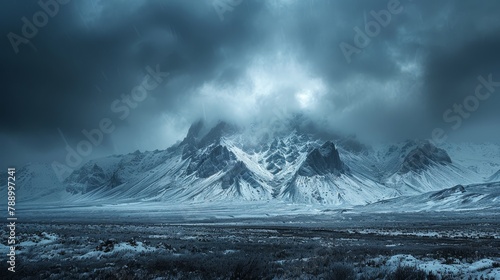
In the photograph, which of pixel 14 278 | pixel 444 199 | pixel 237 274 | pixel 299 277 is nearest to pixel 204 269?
pixel 237 274

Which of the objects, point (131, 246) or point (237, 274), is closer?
point (237, 274)

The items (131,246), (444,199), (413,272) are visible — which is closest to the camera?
(413,272)

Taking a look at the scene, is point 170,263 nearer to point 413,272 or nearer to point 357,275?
point 357,275

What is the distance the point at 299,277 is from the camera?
15789 mm

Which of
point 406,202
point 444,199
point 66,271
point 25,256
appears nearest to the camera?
point 66,271

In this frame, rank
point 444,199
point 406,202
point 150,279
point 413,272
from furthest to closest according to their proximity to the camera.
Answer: point 406,202
point 444,199
point 150,279
point 413,272

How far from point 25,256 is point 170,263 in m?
11.5

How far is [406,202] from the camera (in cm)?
19712

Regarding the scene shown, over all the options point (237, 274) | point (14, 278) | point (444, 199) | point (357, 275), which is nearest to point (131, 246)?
point (14, 278)

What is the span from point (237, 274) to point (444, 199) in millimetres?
202548

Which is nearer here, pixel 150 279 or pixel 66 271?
pixel 150 279

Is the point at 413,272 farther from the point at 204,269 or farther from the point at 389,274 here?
the point at 204,269

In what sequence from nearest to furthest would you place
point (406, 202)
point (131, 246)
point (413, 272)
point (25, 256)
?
point (413, 272) → point (25, 256) → point (131, 246) → point (406, 202)

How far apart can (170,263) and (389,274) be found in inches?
489
